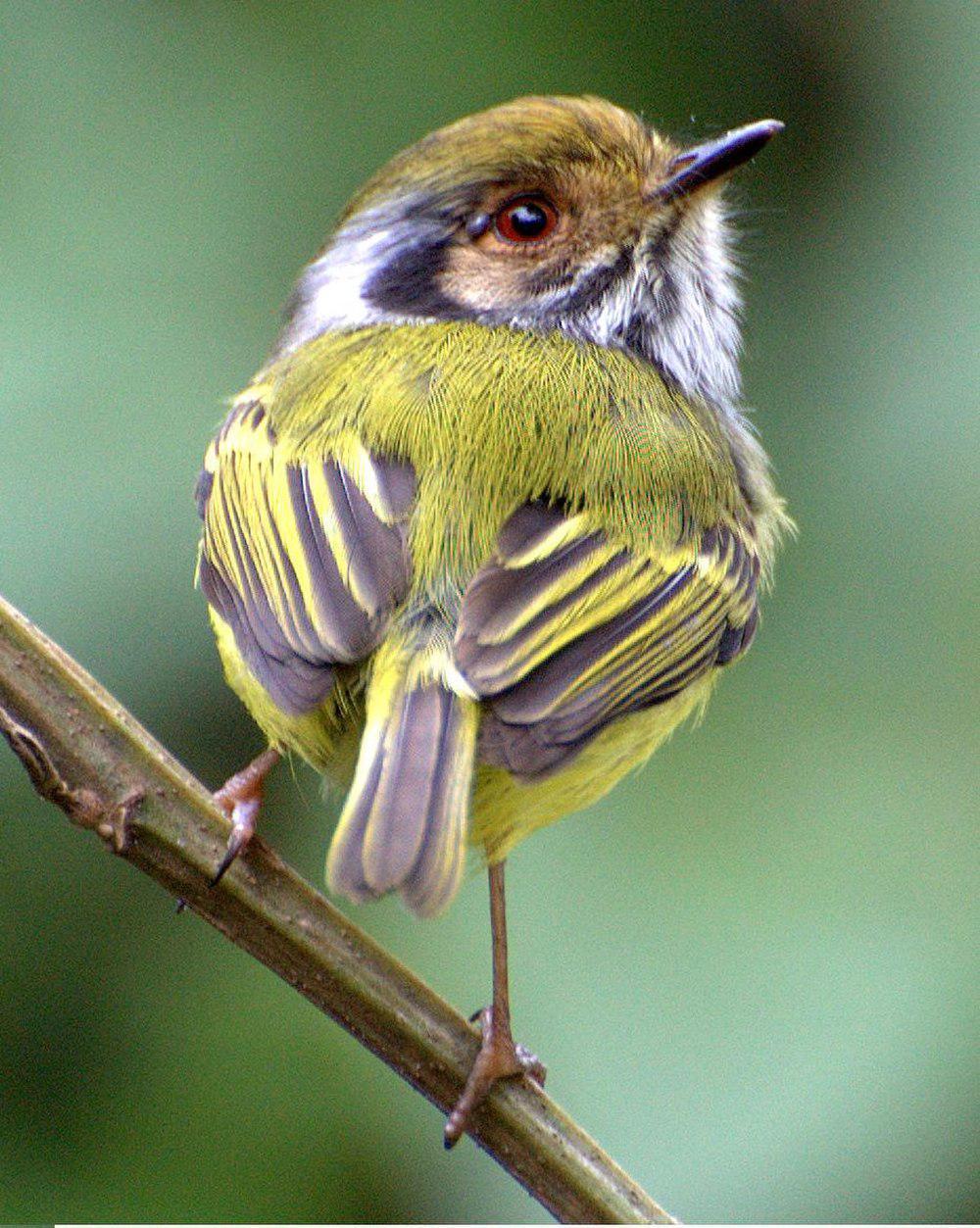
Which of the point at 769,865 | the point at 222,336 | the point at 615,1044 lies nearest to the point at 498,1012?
the point at 615,1044

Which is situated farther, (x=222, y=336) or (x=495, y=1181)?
(x=222, y=336)

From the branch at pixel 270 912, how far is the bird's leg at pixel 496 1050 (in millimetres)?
20

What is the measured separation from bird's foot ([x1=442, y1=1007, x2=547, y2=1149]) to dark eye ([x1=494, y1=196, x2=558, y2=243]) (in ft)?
4.55

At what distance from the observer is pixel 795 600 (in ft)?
10.7

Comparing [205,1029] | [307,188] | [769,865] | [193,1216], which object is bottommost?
[193,1216]

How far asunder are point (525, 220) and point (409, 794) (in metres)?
1.36

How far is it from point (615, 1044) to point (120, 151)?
1774 millimetres

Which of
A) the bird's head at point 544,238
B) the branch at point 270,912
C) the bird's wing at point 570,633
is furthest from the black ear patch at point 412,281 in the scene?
the branch at point 270,912

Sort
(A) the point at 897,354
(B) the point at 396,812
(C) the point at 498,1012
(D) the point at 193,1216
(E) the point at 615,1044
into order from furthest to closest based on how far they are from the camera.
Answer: (A) the point at 897,354 < (D) the point at 193,1216 < (E) the point at 615,1044 < (C) the point at 498,1012 < (B) the point at 396,812

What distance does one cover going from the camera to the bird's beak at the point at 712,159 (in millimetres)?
3119

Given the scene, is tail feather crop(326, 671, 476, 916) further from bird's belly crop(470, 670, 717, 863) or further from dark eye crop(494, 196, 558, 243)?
dark eye crop(494, 196, 558, 243)

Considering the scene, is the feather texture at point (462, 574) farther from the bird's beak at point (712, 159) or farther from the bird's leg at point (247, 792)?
the bird's beak at point (712, 159)

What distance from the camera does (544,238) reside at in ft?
10.6

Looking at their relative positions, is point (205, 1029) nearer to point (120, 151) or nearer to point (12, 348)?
point (12, 348)
